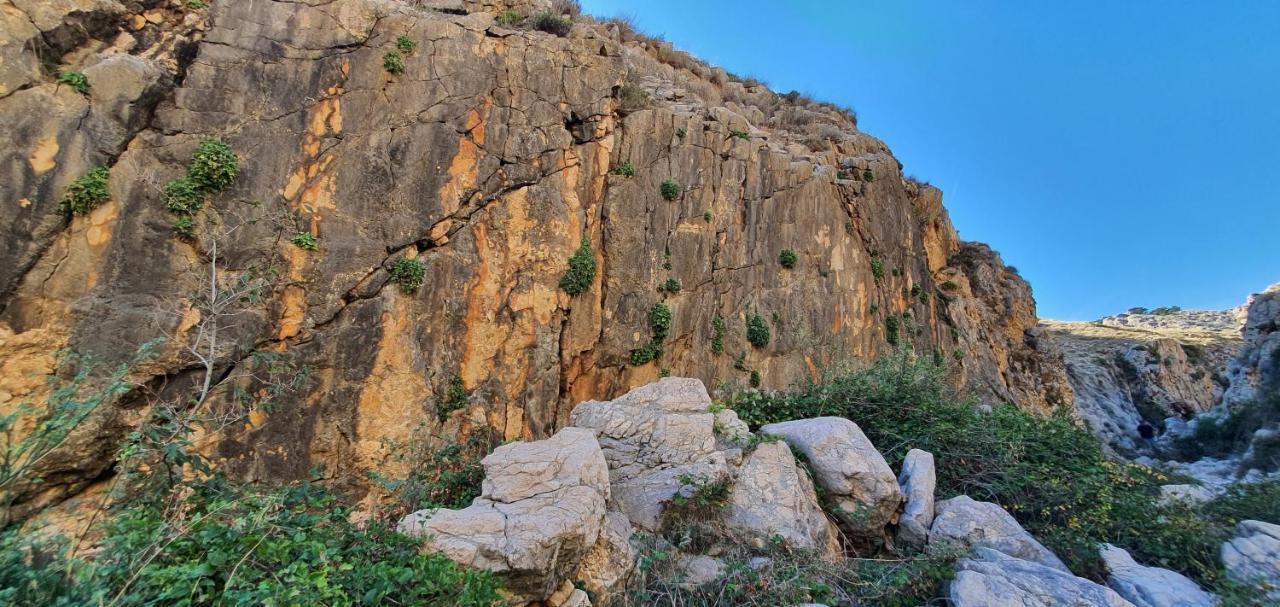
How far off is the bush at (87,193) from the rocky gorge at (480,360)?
0.06 metres

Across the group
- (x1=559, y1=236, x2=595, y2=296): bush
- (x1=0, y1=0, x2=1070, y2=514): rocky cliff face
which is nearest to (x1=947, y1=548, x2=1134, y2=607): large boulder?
(x1=0, y1=0, x2=1070, y2=514): rocky cliff face

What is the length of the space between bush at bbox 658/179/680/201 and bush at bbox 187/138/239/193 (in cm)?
1240

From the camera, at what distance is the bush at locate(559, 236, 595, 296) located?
16312mm

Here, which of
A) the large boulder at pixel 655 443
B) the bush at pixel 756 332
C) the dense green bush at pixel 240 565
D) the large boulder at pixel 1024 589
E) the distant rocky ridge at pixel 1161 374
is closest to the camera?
the dense green bush at pixel 240 565

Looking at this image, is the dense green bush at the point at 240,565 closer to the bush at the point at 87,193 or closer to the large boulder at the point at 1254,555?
the large boulder at the point at 1254,555

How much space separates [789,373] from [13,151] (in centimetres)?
2131

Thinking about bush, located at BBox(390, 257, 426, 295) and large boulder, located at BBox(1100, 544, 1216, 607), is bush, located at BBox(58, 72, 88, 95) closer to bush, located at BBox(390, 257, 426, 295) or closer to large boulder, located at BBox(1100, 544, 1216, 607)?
bush, located at BBox(390, 257, 426, 295)

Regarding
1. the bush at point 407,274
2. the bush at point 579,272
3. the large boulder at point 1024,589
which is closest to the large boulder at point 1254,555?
the large boulder at point 1024,589

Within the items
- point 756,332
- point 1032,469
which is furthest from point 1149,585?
point 756,332

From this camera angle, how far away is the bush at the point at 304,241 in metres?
12.9

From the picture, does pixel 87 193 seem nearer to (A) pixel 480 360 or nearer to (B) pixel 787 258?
(A) pixel 480 360

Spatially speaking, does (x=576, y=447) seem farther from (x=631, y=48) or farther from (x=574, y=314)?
(x=631, y=48)

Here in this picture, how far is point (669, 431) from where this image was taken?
7965 mm

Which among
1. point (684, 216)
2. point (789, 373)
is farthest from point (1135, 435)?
point (684, 216)
